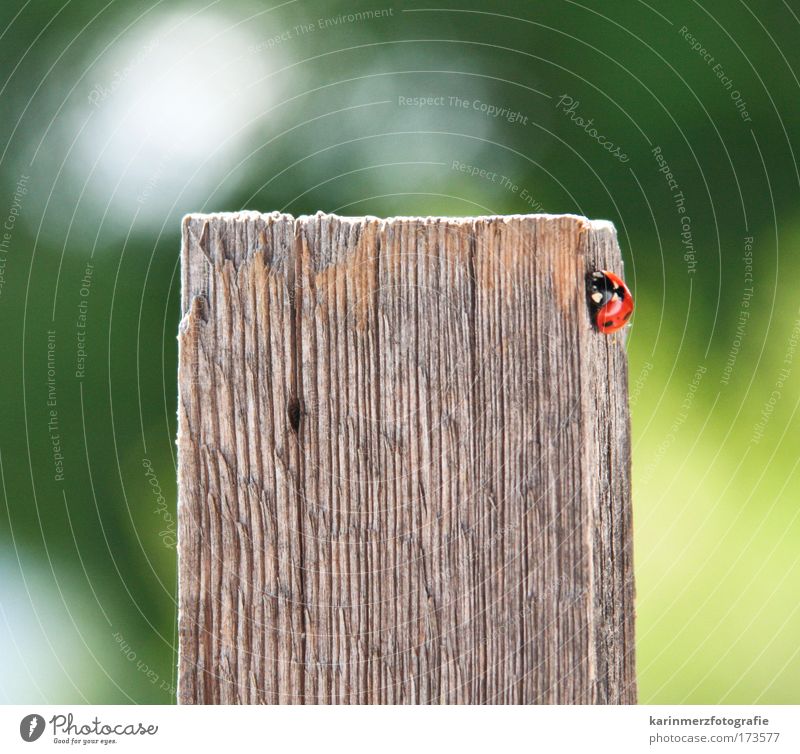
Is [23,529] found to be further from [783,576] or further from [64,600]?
[783,576]

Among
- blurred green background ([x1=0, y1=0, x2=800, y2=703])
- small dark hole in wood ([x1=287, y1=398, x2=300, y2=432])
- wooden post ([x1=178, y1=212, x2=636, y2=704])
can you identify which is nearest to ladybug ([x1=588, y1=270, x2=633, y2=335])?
wooden post ([x1=178, y1=212, x2=636, y2=704])

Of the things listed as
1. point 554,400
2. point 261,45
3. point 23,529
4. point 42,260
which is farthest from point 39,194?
point 554,400

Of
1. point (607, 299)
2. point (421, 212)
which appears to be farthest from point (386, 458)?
point (421, 212)

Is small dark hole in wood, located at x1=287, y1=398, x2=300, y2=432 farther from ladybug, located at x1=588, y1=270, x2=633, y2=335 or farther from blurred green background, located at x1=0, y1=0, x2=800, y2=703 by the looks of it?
blurred green background, located at x1=0, y1=0, x2=800, y2=703

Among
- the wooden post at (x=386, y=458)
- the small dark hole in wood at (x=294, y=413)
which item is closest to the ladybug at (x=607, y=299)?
the wooden post at (x=386, y=458)

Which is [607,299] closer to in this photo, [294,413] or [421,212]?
[294,413]

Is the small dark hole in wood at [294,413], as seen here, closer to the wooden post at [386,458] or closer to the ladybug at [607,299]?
the wooden post at [386,458]

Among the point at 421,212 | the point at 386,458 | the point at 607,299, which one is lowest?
the point at 386,458
